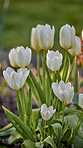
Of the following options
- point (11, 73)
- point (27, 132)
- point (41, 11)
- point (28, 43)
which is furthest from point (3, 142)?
point (41, 11)

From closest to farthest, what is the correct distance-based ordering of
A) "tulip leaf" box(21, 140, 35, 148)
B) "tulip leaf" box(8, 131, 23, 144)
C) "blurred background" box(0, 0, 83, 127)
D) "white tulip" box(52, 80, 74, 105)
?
"white tulip" box(52, 80, 74, 105)
"tulip leaf" box(21, 140, 35, 148)
"tulip leaf" box(8, 131, 23, 144)
"blurred background" box(0, 0, 83, 127)

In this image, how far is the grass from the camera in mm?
4773

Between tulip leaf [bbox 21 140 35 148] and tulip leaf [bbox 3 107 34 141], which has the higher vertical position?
tulip leaf [bbox 3 107 34 141]

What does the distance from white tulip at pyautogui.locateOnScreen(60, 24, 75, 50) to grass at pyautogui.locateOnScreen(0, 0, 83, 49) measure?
9.80 feet

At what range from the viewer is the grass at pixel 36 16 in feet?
15.7

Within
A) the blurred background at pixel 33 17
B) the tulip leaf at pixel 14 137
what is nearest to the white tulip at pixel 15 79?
the tulip leaf at pixel 14 137

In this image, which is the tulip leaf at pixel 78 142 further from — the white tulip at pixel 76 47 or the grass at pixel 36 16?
the grass at pixel 36 16

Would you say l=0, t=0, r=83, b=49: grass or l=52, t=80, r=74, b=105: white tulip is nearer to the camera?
l=52, t=80, r=74, b=105: white tulip

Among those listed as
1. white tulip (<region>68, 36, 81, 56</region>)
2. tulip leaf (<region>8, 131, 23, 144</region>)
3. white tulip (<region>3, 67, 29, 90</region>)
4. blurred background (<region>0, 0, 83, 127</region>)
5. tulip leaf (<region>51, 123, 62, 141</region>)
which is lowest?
tulip leaf (<region>8, 131, 23, 144</region>)

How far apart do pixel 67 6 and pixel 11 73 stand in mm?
5100

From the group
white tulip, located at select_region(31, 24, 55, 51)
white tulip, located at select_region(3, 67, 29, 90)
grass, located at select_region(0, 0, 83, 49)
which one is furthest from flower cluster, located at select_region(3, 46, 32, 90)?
grass, located at select_region(0, 0, 83, 49)

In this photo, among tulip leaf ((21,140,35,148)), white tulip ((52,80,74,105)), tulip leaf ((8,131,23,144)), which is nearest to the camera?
white tulip ((52,80,74,105))

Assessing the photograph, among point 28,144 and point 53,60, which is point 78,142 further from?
point 53,60

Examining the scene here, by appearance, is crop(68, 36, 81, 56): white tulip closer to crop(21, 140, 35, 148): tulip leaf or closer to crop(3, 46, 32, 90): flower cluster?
crop(3, 46, 32, 90): flower cluster
